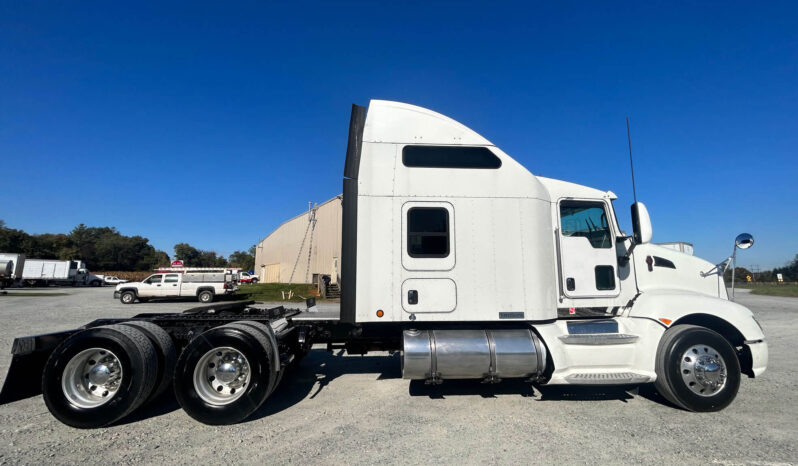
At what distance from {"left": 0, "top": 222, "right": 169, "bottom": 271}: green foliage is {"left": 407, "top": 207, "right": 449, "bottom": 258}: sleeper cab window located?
83.2 m

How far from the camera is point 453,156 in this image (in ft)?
15.5

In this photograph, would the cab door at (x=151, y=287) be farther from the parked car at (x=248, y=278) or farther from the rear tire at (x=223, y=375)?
the parked car at (x=248, y=278)

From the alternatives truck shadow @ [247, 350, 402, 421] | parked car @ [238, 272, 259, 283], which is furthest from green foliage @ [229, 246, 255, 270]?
truck shadow @ [247, 350, 402, 421]

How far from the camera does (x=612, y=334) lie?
14.8 feet

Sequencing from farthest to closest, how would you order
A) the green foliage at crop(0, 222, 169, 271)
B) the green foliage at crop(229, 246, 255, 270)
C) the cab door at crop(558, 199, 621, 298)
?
1. the green foliage at crop(229, 246, 255, 270)
2. the green foliage at crop(0, 222, 169, 271)
3. the cab door at crop(558, 199, 621, 298)

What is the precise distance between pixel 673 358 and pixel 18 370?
7834 mm

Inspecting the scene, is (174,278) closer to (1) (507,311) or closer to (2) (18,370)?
(2) (18,370)

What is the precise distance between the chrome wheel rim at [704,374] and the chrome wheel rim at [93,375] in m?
6.84

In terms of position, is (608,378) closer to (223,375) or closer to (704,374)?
(704,374)

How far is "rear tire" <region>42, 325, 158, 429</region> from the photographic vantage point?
3887 mm

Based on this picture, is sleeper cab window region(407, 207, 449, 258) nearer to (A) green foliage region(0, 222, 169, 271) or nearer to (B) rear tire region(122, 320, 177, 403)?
(B) rear tire region(122, 320, 177, 403)

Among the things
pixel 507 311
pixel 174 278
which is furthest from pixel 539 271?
pixel 174 278

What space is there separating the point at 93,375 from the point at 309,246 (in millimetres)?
28384

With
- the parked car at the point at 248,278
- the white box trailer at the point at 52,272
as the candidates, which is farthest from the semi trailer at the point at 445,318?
the parked car at the point at 248,278
